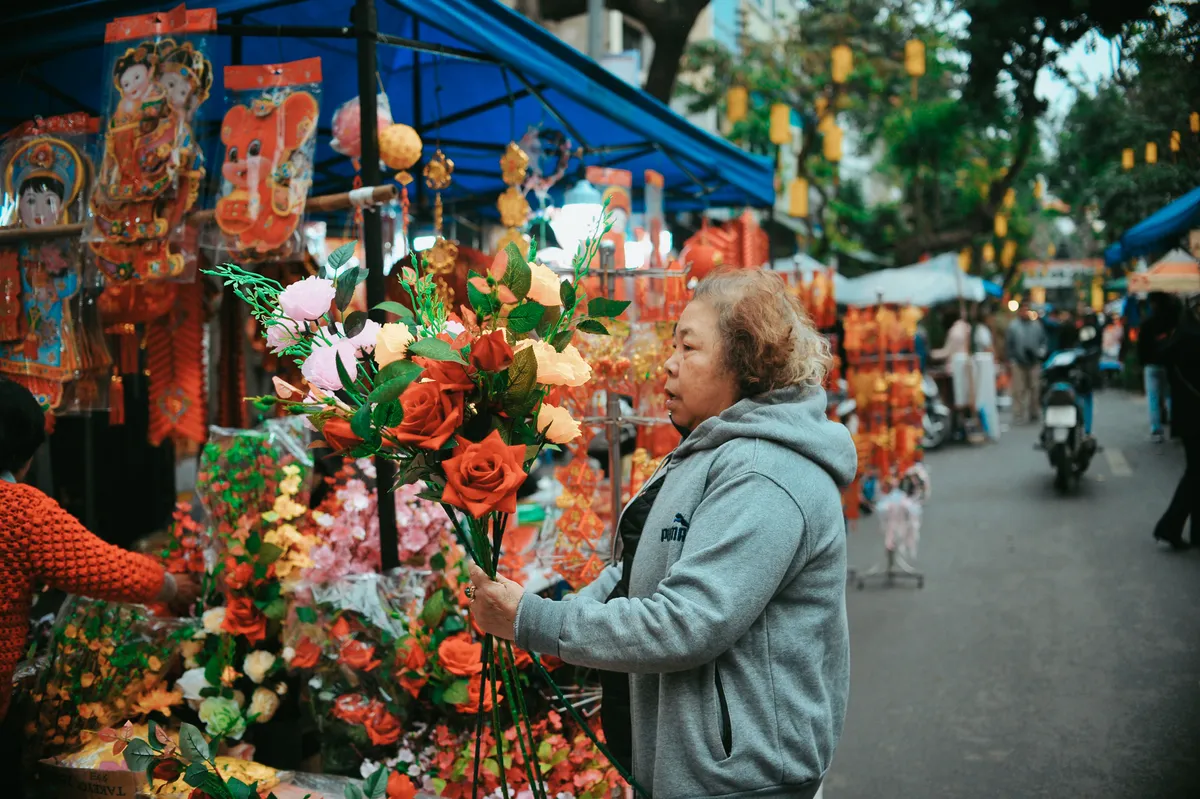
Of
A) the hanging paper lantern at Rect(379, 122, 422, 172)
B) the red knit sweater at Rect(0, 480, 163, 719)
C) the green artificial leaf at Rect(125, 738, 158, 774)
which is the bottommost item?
the green artificial leaf at Rect(125, 738, 158, 774)

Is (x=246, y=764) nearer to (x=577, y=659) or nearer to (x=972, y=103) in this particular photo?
(x=577, y=659)

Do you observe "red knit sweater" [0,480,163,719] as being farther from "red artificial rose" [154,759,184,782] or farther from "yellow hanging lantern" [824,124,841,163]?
"yellow hanging lantern" [824,124,841,163]

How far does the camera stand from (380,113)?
150 inches

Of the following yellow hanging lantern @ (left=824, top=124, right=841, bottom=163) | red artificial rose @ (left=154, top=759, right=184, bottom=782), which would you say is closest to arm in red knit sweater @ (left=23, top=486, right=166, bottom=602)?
red artificial rose @ (left=154, top=759, right=184, bottom=782)

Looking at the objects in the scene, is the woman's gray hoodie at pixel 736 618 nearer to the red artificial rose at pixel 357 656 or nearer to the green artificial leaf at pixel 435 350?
the green artificial leaf at pixel 435 350

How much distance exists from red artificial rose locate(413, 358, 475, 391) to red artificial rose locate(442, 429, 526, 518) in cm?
10

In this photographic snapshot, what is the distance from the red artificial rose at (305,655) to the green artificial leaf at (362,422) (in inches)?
59.8

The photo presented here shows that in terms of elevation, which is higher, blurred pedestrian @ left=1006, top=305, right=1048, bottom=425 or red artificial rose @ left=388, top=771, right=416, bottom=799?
blurred pedestrian @ left=1006, top=305, right=1048, bottom=425

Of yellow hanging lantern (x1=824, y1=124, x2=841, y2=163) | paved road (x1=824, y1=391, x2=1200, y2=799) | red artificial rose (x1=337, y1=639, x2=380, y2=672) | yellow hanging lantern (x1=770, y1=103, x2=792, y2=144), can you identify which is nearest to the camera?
red artificial rose (x1=337, y1=639, x2=380, y2=672)

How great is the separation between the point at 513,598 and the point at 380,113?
8.60 ft

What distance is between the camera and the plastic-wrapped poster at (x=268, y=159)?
3303mm

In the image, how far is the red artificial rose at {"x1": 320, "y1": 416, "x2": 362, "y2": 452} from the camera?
1.65 m

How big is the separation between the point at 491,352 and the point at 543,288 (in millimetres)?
179

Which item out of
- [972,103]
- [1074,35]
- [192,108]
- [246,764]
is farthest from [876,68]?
[246,764]
